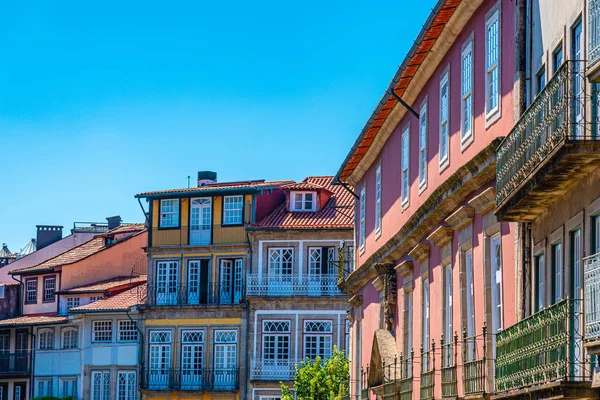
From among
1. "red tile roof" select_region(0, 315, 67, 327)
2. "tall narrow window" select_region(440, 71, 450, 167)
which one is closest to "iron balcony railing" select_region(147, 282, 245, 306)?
"red tile roof" select_region(0, 315, 67, 327)

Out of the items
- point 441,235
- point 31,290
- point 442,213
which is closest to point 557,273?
point 441,235

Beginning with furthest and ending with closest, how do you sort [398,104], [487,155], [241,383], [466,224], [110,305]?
[110,305]
[241,383]
[398,104]
[466,224]
[487,155]

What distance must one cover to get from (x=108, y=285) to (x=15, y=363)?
7032 millimetres

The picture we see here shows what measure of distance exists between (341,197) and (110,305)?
485 inches

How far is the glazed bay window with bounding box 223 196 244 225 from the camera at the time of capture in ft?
195

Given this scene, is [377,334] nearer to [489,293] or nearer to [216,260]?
[489,293]

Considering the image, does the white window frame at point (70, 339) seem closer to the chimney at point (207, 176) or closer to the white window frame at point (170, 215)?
the white window frame at point (170, 215)

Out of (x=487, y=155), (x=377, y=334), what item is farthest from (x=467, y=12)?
(x=377, y=334)

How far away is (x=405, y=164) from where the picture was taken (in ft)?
97.2

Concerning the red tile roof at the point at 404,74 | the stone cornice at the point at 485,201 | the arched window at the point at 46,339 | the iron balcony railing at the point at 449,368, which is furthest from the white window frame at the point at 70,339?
the stone cornice at the point at 485,201

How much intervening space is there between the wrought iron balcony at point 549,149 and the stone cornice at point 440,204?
274 cm

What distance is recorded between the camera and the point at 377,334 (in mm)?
31422

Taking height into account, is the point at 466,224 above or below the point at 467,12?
below

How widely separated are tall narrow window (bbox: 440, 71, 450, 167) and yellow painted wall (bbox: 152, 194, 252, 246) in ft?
111
